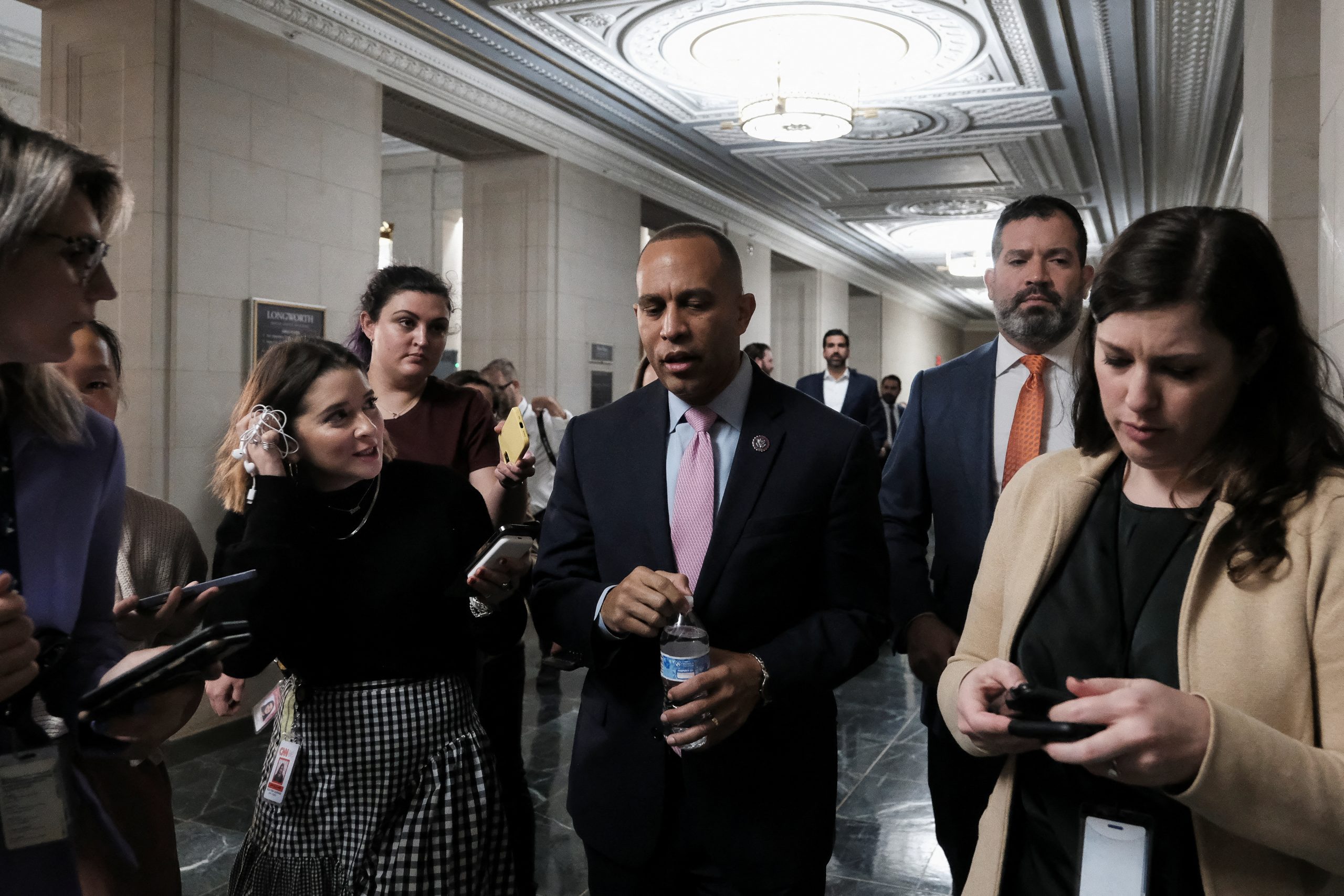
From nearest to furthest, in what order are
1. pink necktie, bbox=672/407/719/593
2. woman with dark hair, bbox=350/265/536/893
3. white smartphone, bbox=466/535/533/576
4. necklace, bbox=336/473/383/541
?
pink necktie, bbox=672/407/719/593 < white smartphone, bbox=466/535/533/576 < necklace, bbox=336/473/383/541 < woman with dark hair, bbox=350/265/536/893

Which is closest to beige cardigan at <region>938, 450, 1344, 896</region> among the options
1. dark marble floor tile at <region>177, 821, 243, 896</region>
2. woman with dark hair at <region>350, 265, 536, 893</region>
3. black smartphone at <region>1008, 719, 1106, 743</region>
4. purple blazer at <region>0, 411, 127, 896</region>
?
black smartphone at <region>1008, 719, 1106, 743</region>

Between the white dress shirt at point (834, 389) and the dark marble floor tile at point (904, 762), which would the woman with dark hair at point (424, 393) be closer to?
the dark marble floor tile at point (904, 762)

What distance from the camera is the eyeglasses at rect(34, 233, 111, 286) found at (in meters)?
1.50

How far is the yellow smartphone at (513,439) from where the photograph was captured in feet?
9.52

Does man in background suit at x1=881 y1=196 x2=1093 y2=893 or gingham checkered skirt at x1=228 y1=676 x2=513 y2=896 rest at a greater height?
man in background suit at x1=881 y1=196 x2=1093 y2=893

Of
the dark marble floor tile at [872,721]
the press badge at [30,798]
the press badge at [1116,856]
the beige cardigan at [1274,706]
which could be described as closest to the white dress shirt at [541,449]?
the dark marble floor tile at [872,721]

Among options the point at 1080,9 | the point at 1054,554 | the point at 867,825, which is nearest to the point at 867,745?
the point at 867,825

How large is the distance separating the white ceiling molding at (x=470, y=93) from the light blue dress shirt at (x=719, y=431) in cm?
524

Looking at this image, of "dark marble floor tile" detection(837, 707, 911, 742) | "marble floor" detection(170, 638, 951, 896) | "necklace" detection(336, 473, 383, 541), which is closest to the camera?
"necklace" detection(336, 473, 383, 541)

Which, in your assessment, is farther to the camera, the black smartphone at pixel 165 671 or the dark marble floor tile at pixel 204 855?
the dark marble floor tile at pixel 204 855

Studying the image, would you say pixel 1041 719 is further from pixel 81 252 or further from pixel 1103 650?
pixel 81 252

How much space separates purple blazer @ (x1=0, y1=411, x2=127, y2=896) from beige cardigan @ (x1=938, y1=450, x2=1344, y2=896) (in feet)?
5.27

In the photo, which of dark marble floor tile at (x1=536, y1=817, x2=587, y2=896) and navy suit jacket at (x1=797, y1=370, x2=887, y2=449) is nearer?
dark marble floor tile at (x1=536, y1=817, x2=587, y2=896)

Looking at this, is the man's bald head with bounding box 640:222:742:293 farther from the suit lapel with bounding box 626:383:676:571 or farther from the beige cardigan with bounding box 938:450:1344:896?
the beige cardigan with bounding box 938:450:1344:896
